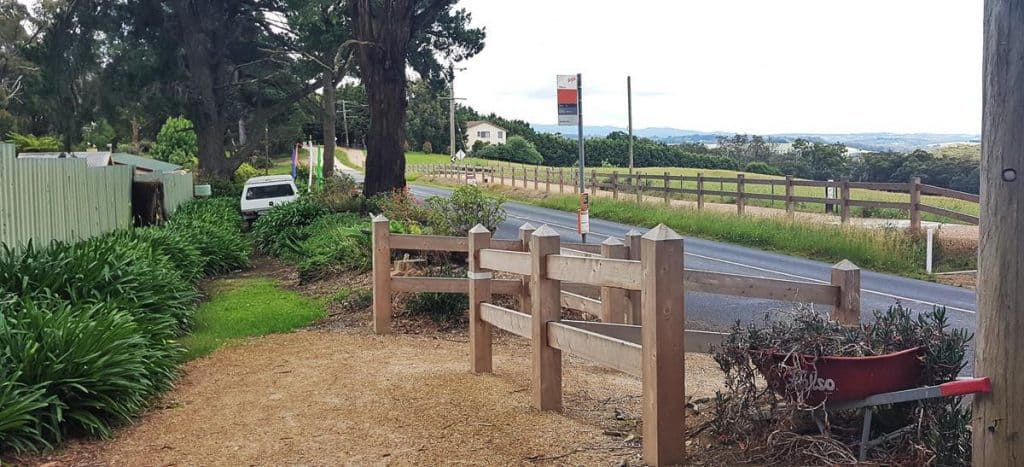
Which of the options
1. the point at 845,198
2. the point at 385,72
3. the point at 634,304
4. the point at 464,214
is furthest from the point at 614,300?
the point at 845,198

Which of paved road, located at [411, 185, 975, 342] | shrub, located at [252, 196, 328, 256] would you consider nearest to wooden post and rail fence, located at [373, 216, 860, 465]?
paved road, located at [411, 185, 975, 342]

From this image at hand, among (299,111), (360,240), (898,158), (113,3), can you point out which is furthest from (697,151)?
(360,240)

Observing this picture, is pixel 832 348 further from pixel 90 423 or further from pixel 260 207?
pixel 260 207

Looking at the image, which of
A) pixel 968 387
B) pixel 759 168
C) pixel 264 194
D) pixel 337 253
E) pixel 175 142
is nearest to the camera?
pixel 968 387

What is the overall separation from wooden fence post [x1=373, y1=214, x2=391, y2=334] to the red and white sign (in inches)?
338

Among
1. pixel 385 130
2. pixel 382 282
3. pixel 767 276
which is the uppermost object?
pixel 385 130

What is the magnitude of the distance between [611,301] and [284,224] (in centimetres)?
1297

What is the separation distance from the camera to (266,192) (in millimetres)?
27281

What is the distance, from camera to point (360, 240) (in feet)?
44.8

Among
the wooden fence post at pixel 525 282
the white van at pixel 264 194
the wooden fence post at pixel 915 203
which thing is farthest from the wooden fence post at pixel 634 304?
the white van at pixel 264 194

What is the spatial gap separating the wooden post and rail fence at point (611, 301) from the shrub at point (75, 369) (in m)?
2.63

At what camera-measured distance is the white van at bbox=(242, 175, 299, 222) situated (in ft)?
86.2

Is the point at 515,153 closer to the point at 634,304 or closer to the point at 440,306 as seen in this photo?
the point at 440,306

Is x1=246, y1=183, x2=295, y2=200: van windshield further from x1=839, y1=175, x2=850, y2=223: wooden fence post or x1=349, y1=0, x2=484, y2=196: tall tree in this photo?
x1=839, y1=175, x2=850, y2=223: wooden fence post
